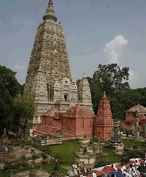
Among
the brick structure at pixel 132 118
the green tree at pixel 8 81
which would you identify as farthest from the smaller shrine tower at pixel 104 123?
the green tree at pixel 8 81

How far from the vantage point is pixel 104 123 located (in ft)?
72.7

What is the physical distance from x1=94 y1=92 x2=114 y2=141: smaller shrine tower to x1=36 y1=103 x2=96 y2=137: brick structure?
104cm

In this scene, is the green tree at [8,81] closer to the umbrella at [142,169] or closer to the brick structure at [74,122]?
the brick structure at [74,122]

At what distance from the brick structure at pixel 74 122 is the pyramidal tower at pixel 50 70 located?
562cm

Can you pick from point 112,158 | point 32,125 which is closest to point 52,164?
point 112,158

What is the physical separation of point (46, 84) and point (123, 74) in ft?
71.7

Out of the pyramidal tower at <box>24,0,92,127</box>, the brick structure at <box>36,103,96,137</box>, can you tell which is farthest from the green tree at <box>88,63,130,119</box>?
the brick structure at <box>36,103,96,137</box>

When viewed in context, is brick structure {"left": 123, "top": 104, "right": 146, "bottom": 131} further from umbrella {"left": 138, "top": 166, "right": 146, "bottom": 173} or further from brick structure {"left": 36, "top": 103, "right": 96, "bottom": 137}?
umbrella {"left": 138, "top": 166, "right": 146, "bottom": 173}

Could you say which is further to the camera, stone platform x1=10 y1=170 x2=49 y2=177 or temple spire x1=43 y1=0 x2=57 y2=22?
temple spire x1=43 y1=0 x2=57 y2=22

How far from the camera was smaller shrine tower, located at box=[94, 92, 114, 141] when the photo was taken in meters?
22.1

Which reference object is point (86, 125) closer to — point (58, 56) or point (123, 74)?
point (58, 56)

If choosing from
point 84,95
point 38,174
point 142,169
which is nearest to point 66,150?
point 38,174

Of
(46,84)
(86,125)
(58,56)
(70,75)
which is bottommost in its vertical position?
(86,125)

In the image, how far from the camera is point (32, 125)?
92.9ft
